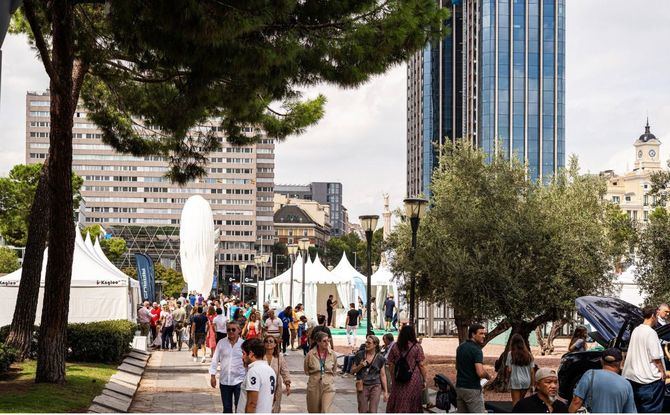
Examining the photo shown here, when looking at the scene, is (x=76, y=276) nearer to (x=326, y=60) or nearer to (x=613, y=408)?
(x=326, y=60)

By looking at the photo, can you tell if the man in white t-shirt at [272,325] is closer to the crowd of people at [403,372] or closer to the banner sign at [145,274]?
the crowd of people at [403,372]

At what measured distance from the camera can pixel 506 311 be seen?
21.1m

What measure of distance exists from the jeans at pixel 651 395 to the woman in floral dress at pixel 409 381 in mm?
2543

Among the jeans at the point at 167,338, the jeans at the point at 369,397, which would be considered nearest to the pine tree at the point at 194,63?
the jeans at the point at 369,397

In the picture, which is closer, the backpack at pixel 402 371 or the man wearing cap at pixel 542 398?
the man wearing cap at pixel 542 398

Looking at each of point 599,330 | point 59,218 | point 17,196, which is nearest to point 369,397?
point 599,330

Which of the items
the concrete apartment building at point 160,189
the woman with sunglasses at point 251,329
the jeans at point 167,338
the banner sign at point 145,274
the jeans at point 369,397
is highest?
the concrete apartment building at point 160,189

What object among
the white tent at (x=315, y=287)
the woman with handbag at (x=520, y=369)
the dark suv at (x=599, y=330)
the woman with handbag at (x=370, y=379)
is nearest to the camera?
the woman with handbag at (x=520, y=369)

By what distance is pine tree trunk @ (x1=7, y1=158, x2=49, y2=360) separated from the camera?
783 inches

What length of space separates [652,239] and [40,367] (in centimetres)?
1331

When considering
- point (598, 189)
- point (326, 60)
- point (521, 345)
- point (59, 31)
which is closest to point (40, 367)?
point (59, 31)

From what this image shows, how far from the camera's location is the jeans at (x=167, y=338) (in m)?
32.8

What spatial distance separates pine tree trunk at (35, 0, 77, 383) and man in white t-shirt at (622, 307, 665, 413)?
9320mm

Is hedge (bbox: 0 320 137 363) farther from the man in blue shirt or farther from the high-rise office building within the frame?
the high-rise office building
